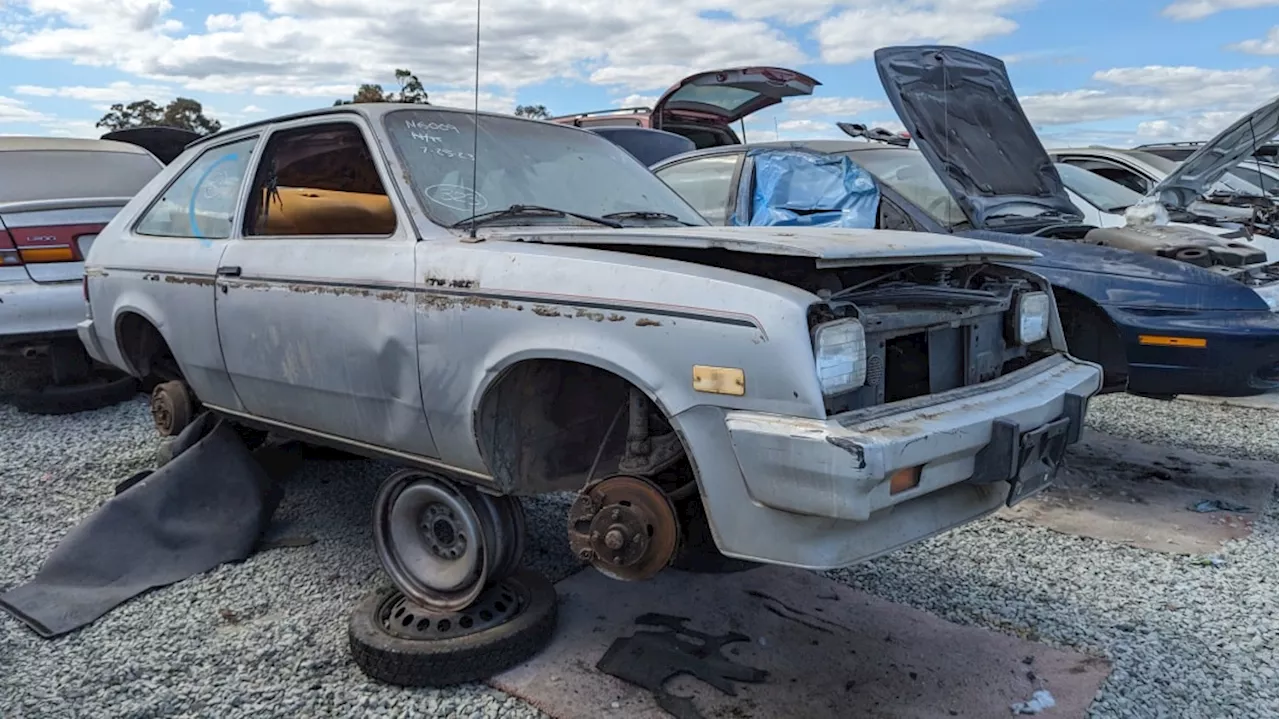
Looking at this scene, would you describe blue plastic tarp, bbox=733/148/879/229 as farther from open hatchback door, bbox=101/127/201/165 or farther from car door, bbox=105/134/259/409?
open hatchback door, bbox=101/127/201/165

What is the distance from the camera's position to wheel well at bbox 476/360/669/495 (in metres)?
2.71

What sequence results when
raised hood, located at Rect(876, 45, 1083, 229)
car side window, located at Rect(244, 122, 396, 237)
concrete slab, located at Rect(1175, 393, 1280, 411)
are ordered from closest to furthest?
car side window, located at Rect(244, 122, 396, 237)
raised hood, located at Rect(876, 45, 1083, 229)
concrete slab, located at Rect(1175, 393, 1280, 411)

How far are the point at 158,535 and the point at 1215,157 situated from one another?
6.43 meters

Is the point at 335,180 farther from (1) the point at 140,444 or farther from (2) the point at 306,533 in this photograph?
(1) the point at 140,444

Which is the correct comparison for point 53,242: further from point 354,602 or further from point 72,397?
point 354,602

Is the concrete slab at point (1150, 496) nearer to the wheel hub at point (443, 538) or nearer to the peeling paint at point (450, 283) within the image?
the wheel hub at point (443, 538)

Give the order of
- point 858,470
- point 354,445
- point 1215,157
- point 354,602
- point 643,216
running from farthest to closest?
point 1215,157 < point 643,216 < point 354,602 < point 354,445 < point 858,470

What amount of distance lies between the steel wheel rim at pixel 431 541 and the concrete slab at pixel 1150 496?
256 centimetres

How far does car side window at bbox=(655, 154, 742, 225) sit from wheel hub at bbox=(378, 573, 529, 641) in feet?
10.1

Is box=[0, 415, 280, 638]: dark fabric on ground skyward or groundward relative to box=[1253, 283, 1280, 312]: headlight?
groundward

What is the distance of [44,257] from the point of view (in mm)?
5363

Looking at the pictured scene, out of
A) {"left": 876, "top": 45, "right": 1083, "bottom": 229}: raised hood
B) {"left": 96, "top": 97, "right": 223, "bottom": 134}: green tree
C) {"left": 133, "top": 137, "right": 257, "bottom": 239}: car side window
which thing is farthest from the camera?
{"left": 96, "top": 97, "right": 223, "bottom": 134}: green tree

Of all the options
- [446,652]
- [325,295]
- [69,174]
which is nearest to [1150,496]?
[446,652]

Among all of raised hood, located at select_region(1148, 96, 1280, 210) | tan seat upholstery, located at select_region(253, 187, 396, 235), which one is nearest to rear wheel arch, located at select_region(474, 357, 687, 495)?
tan seat upholstery, located at select_region(253, 187, 396, 235)
